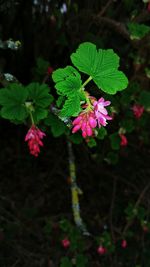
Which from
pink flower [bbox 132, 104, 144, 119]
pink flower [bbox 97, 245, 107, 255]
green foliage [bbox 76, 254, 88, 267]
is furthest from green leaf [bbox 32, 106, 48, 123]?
pink flower [bbox 97, 245, 107, 255]

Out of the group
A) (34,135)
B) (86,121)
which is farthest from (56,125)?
(86,121)

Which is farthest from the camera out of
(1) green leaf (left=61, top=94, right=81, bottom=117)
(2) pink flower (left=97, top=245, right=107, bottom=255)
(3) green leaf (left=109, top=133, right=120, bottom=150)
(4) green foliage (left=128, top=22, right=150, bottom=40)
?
(2) pink flower (left=97, top=245, right=107, bottom=255)

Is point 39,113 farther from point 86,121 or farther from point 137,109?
point 137,109

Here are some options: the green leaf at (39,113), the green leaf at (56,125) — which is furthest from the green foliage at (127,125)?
the green leaf at (39,113)

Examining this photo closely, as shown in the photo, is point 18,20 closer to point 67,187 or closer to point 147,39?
point 147,39

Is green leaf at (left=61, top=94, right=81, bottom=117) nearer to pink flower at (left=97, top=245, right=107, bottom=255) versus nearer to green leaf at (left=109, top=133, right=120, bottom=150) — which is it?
green leaf at (left=109, top=133, right=120, bottom=150)
